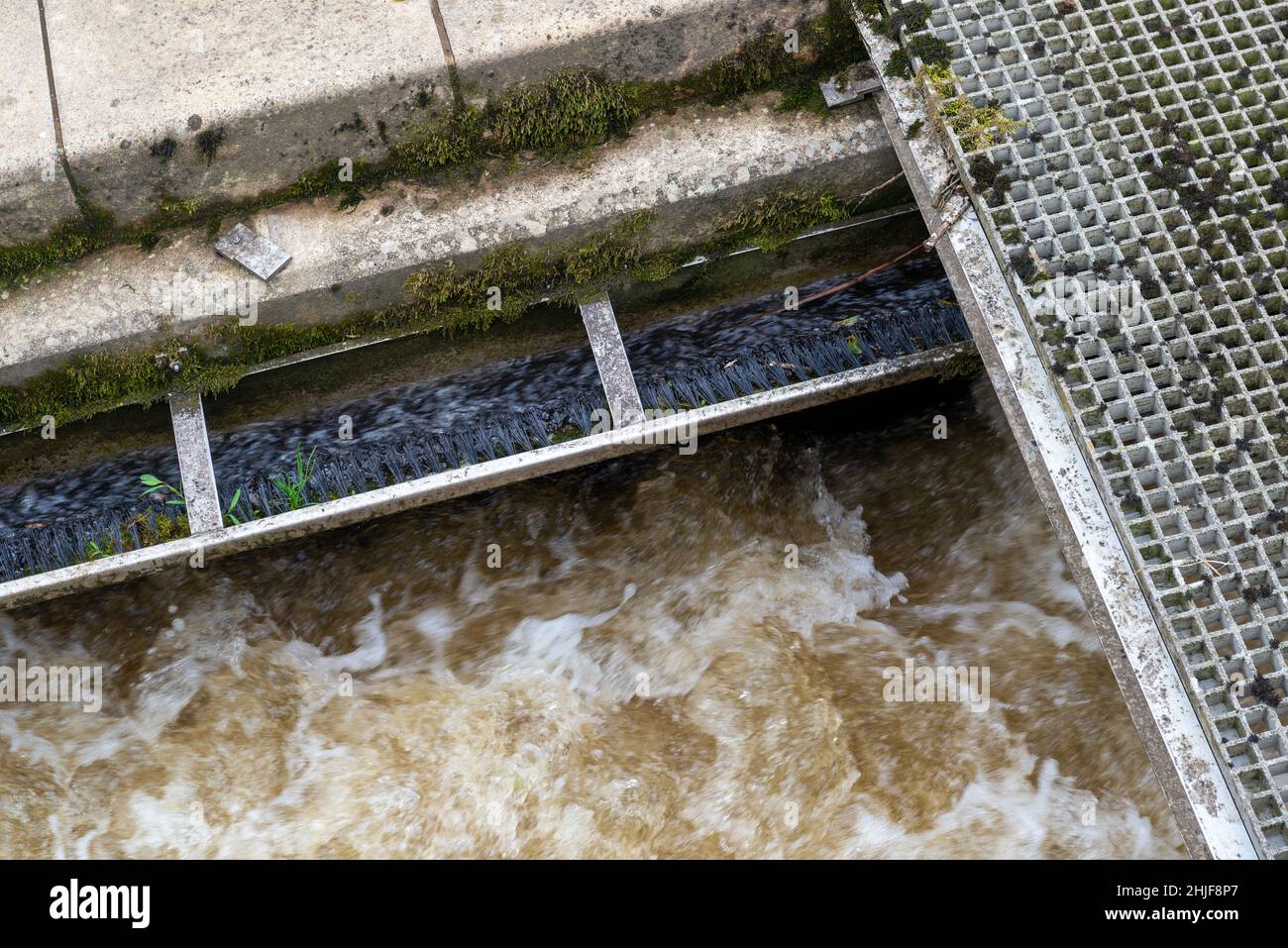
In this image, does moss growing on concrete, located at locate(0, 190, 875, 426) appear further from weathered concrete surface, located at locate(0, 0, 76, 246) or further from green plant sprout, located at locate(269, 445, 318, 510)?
weathered concrete surface, located at locate(0, 0, 76, 246)

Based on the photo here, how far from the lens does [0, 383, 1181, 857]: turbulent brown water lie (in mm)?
4500

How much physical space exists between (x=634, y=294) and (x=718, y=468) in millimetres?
1005

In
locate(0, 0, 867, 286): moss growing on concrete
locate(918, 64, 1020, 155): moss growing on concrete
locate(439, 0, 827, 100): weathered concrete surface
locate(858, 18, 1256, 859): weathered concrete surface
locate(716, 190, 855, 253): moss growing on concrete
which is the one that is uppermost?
locate(439, 0, 827, 100): weathered concrete surface

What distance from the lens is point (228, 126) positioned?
4.27m

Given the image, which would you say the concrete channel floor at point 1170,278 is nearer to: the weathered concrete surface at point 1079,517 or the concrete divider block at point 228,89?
the weathered concrete surface at point 1079,517

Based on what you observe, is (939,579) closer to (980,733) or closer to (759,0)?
(980,733)

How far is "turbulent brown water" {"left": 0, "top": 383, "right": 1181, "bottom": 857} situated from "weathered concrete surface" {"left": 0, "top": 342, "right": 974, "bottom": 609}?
71cm

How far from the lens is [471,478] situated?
4.30m

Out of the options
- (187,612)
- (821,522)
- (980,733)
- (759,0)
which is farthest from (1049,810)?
(187,612)

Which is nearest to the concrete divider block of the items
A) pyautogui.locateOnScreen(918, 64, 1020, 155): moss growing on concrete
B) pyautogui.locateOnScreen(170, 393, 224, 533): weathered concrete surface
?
pyautogui.locateOnScreen(170, 393, 224, 533): weathered concrete surface

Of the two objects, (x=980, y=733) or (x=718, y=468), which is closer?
(x=980, y=733)

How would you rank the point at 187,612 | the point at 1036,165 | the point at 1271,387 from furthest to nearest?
the point at 187,612, the point at 1036,165, the point at 1271,387

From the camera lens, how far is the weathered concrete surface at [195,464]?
4289 mm

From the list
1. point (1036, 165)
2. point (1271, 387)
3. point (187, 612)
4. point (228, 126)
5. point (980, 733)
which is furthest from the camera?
point (187, 612)
